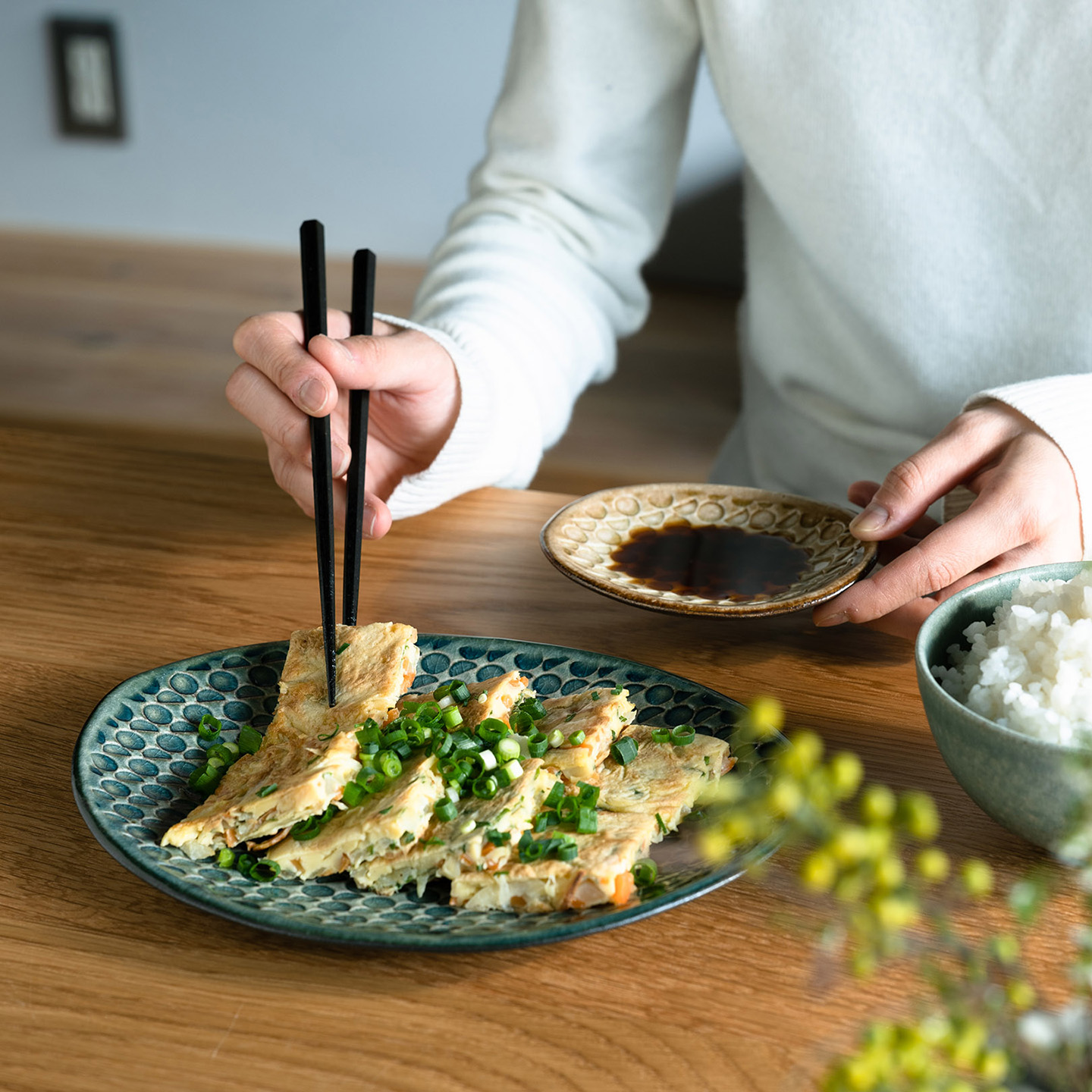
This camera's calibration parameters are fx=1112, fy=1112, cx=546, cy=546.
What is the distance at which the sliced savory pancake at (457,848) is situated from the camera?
0.68 metres

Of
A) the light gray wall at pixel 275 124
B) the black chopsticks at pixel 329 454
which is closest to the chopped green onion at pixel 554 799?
the black chopsticks at pixel 329 454

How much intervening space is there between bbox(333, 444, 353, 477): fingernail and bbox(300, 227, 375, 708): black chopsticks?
0.07m

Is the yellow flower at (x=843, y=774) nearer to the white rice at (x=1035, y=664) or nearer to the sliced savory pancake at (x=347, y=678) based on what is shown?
the white rice at (x=1035, y=664)

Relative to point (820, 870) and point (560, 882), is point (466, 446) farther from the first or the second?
point (820, 870)

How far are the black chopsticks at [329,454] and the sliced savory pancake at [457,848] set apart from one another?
0.72 ft

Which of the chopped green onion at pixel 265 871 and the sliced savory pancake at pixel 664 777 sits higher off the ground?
the sliced savory pancake at pixel 664 777

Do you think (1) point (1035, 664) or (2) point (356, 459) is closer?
(1) point (1035, 664)

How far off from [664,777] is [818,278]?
3.37ft

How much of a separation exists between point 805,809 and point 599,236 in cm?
149

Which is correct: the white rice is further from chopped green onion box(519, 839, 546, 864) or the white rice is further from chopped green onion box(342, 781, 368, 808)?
chopped green onion box(342, 781, 368, 808)

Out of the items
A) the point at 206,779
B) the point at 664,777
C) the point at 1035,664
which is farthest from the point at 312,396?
the point at 1035,664

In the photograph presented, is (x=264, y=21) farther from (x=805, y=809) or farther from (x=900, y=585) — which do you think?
(x=805, y=809)

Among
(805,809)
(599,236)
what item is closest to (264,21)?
(599,236)

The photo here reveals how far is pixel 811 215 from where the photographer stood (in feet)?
4.92
